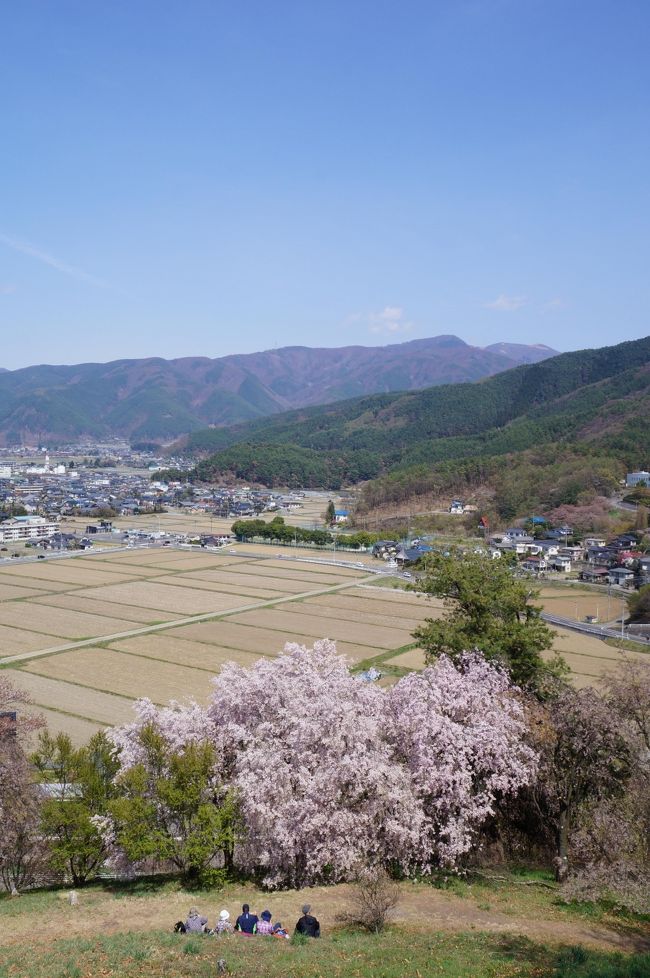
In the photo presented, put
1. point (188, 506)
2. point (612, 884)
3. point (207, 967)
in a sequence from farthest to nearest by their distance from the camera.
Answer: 1. point (188, 506)
2. point (612, 884)
3. point (207, 967)

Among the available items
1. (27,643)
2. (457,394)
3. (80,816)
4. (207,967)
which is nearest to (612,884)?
(207,967)

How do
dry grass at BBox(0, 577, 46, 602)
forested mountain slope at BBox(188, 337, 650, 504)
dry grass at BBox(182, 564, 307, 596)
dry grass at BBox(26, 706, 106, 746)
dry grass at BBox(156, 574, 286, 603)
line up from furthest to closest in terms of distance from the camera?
forested mountain slope at BBox(188, 337, 650, 504)
dry grass at BBox(182, 564, 307, 596)
dry grass at BBox(156, 574, 286, 603)
dry grass at BBox(0, 577, 46, 602)
dry grass at BBox(26, 706, 106, 746)

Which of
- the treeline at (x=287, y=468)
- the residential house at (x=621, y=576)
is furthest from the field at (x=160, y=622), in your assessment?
the treeline at (x=287, y=468)

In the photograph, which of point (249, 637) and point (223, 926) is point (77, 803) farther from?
point (249, 637)

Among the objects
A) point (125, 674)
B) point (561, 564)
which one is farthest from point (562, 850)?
point (561, 564)

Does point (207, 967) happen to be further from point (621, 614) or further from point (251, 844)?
point (621, 614)

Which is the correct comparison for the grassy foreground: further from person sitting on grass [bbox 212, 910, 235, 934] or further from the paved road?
the paved road

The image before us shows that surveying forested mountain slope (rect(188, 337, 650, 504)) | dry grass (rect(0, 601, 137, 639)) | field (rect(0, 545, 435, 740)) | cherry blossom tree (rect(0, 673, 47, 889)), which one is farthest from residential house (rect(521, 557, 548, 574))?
cherry blossom tree (rect(0, 673, 47, 889))
